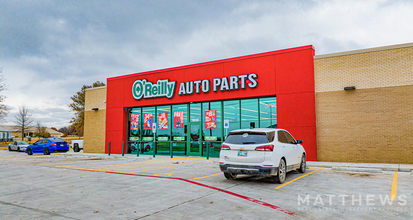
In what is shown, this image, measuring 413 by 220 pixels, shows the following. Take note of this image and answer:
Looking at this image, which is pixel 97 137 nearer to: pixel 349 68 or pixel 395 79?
pixel 349 68

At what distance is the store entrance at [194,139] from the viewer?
1964 centimetres

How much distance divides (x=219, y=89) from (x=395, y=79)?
32.4 ft

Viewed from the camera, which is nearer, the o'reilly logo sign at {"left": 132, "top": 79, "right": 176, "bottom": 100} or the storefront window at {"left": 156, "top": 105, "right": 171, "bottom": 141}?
the o'reilly logo sign at {"left": 132, "top": 79, "right": 176, "bottom": 100}

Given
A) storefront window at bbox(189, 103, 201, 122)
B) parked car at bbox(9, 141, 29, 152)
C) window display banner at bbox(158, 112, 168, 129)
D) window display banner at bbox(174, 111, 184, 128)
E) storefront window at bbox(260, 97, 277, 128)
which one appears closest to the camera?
storefront window at bbox(260, 97, 277, 128)

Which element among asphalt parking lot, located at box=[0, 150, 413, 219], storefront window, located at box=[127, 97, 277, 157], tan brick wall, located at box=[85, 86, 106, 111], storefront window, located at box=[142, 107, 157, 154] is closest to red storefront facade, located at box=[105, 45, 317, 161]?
storefront window, located at box=[127, 97, 277, 157]

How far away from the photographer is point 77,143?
96.0 ft

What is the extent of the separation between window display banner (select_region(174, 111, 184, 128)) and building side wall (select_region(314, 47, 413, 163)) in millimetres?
9433

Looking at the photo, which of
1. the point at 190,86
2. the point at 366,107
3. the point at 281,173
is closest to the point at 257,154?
the point at 281,173

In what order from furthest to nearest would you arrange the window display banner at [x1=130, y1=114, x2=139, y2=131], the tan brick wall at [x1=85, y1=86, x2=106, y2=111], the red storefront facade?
the tan brick wall at [x1=85, y1=86, x2=106, y2=111]
the window display banner at [x1=130, y1=114, x2=139, y2=131]
the red storefront facade

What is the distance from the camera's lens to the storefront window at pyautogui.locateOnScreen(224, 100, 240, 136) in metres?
18.5

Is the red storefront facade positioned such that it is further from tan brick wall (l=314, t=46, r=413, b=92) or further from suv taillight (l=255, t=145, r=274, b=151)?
suv taillight (l=255, t=145, r=274, b=151)

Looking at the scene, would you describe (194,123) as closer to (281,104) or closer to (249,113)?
(249,113)

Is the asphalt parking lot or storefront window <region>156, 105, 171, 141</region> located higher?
storefront window <region>156, 105, 171, 141</region>

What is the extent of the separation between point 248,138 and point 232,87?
33.5ft
